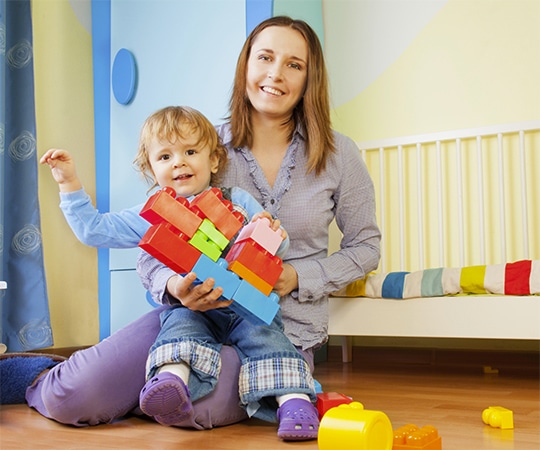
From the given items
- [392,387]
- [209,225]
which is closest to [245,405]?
[209,225]

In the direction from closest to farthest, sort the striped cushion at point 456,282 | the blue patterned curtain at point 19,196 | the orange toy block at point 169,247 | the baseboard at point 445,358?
1. the orange toy block at point 169,247
2. the striped cushion at point 456,282
3. the blue patterned curtain at point 19,196
4. the baseboard at point 445,358

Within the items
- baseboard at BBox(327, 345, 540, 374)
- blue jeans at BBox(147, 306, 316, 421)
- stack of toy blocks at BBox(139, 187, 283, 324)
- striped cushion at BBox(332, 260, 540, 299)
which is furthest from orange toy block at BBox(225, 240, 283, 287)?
baseboard at BBox(327, 345, 540, 374)

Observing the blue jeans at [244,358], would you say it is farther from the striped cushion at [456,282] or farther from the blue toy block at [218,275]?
the striped cushion at [456,282]

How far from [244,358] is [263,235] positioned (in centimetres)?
23

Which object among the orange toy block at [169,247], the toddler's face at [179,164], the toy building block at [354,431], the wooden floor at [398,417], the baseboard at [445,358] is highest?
the toddler's face at [179,164]

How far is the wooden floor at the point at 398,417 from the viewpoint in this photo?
945mm

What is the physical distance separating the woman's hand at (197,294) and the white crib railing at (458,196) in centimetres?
121

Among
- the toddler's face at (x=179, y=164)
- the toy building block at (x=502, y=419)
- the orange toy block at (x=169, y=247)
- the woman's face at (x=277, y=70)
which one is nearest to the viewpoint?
the orange toy block at (x=169, y=247)

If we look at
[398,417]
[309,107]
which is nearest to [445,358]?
[398,417]

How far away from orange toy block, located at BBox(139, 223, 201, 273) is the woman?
168 millimetres

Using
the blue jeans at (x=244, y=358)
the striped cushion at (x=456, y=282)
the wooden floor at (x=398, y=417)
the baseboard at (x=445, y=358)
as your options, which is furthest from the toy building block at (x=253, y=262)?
the baseboard at (x=445, y=358)

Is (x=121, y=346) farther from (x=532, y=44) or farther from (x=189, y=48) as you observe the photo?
(x=532, y=44)

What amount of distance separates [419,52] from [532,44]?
36 cm

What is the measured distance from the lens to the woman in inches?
48.0
